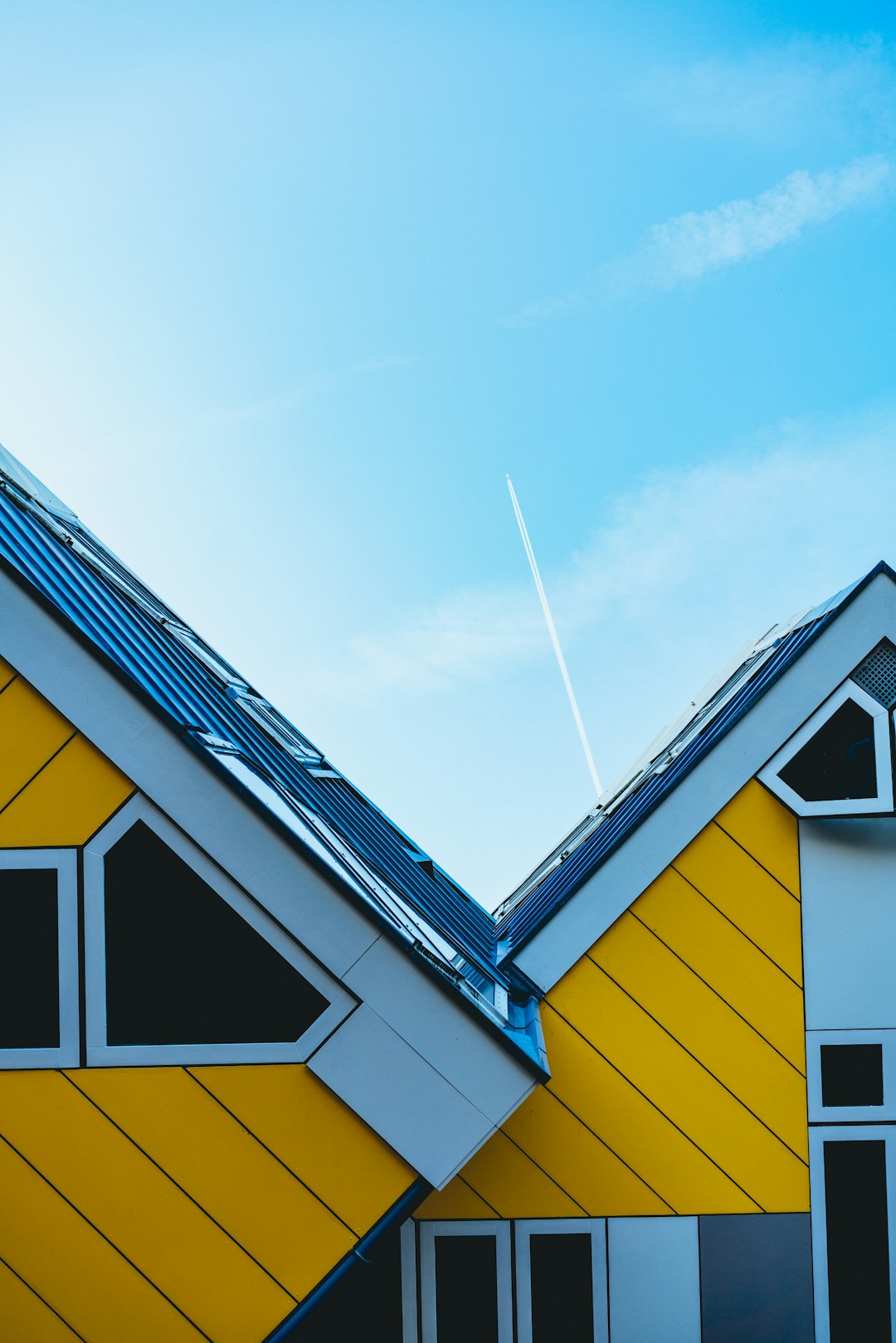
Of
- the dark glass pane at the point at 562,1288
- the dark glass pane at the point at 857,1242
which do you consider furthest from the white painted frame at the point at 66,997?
the dark glass pane at the point at 857,1242

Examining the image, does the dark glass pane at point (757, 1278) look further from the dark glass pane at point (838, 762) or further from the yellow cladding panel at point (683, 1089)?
the dark glass pane at point (838, 762)

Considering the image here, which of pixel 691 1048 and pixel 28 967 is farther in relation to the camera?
pixel 691 1048

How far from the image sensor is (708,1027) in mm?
5457

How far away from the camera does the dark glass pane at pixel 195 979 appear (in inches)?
146

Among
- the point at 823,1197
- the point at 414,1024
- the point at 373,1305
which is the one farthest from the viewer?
the point at 823,1197

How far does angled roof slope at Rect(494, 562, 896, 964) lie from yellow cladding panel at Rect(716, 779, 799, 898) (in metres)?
0.42

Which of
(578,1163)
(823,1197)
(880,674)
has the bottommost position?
(823,1197)

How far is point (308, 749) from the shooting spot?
368 inches

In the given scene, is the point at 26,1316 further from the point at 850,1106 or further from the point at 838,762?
the point at 838,762

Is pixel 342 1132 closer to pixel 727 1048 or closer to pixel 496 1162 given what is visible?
pixel 496 1162

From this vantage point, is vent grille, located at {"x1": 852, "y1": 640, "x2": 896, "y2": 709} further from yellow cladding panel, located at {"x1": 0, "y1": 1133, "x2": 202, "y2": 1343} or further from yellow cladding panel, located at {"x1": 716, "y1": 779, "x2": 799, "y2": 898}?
yellow cladding panel, located at {"x1": 0, "y1": 1133, "x2": 202, "y2": 1343}

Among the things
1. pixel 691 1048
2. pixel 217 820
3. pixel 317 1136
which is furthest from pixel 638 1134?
pixel 217 820

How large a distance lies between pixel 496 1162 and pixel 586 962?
1.32 metres

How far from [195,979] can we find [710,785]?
3.35 metres
